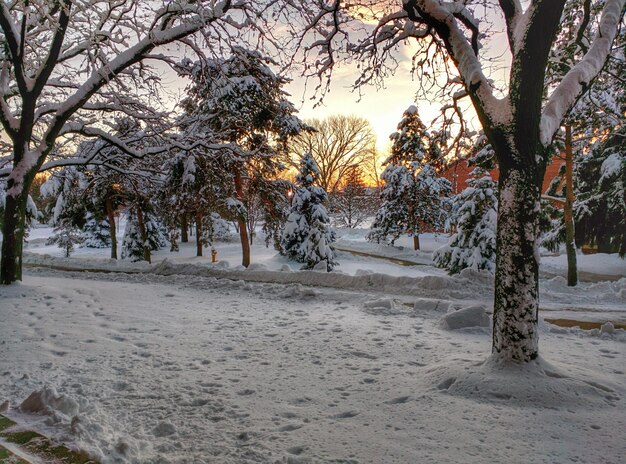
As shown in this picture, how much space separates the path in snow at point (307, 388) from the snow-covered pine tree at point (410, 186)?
25.3 m

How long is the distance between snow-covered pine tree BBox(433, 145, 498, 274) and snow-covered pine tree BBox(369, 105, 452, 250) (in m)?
15.2

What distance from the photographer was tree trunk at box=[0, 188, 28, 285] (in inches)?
367

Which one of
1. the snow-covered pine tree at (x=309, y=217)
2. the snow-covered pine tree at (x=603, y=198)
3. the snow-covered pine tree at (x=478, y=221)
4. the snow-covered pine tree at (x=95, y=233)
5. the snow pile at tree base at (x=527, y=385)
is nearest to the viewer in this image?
the snow pile at tree base at (x=527, y=385)

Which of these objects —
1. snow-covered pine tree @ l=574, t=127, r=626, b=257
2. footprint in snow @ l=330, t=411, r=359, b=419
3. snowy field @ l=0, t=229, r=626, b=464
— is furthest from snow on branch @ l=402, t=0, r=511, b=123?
snow-covered pine tree @ l=574, t=127, r=626, b=257

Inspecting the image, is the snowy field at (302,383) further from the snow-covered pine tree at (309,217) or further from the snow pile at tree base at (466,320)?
the snow-covered pine tree at (309,217)

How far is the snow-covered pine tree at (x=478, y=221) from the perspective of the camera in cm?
1459

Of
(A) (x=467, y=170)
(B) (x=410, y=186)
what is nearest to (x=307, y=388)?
(B) (x=410, y=186)

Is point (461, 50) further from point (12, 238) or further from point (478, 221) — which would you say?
point (478, 221)

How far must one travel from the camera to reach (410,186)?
3094 cm

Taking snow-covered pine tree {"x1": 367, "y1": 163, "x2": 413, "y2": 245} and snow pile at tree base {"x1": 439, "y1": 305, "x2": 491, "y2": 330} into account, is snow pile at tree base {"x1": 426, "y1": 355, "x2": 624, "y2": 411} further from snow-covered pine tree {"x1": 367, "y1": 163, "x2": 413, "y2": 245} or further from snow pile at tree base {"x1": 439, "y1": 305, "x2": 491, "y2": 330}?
snow-covered pine tree {"x1": 367, "y1": 163, "x2": 413, "y2": 245}

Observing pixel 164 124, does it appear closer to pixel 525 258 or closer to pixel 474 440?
pixel 525 258

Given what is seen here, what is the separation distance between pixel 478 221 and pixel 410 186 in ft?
52.1

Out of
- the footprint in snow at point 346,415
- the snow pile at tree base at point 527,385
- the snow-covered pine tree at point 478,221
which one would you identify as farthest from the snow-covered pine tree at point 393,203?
the footprint in snow at point 346,415

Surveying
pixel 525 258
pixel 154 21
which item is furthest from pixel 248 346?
pixel 154 21
